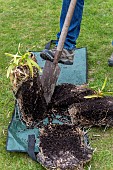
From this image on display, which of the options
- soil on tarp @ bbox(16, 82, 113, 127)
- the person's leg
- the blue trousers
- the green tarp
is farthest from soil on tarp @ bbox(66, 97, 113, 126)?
the blue trousers

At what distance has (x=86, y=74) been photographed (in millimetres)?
4102

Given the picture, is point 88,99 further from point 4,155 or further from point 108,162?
point 4,155

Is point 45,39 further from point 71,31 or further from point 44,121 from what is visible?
point 44,121

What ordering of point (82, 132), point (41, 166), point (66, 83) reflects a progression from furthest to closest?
point (66, 83)
point (82, 132)
point (41, 166)

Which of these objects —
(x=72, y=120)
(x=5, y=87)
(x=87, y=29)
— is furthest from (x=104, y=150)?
(x=87, y=29)

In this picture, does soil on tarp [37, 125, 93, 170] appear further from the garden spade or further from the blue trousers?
the blue trousers

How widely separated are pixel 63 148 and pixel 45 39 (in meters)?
2.14

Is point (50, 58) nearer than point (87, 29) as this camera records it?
Yes

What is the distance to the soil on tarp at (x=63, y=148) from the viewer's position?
2938 mm

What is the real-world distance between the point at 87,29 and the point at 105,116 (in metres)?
2.04

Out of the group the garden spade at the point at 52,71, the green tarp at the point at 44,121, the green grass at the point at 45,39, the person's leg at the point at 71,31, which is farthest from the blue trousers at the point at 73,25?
the garden spade at the point at 52,71

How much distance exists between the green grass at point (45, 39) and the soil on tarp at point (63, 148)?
87 mm

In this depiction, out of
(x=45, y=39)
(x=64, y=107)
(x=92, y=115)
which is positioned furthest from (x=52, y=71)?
(x=45, y=39)

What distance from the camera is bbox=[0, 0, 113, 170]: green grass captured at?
3.12 metres
